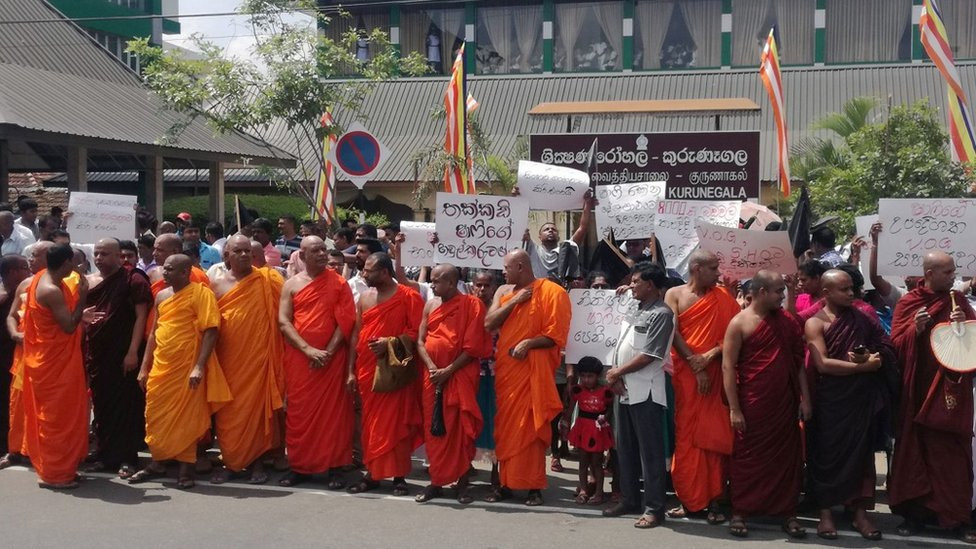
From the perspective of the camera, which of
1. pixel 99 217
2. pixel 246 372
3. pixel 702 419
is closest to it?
pixel 702 419

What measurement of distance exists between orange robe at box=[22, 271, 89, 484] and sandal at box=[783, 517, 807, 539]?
495cm

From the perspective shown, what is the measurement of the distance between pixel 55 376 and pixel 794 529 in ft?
17.2

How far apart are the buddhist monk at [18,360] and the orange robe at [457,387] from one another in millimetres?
3168

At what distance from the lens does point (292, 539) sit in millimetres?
6543

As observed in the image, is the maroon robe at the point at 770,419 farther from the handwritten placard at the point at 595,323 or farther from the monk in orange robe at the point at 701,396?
the handwritten placard at the point at 595,323

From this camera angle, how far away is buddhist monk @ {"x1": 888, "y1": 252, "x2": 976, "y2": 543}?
21.7ft

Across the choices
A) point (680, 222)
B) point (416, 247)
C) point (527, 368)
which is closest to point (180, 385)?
point (416, 247)

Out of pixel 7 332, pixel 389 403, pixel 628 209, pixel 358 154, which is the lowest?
pixel 389 403

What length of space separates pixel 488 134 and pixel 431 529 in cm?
2121

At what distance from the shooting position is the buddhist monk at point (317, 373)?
314 inches

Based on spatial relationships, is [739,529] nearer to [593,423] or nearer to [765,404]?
[765,404]

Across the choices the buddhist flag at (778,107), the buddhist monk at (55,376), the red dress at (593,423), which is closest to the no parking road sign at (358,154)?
the buddhist monk at (55,376)

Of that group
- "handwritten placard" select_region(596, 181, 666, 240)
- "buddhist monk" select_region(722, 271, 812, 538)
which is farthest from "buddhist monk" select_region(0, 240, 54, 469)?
"buddhist monk" select_region(722, 271, 812, 538)

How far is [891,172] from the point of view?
14.4 metres
